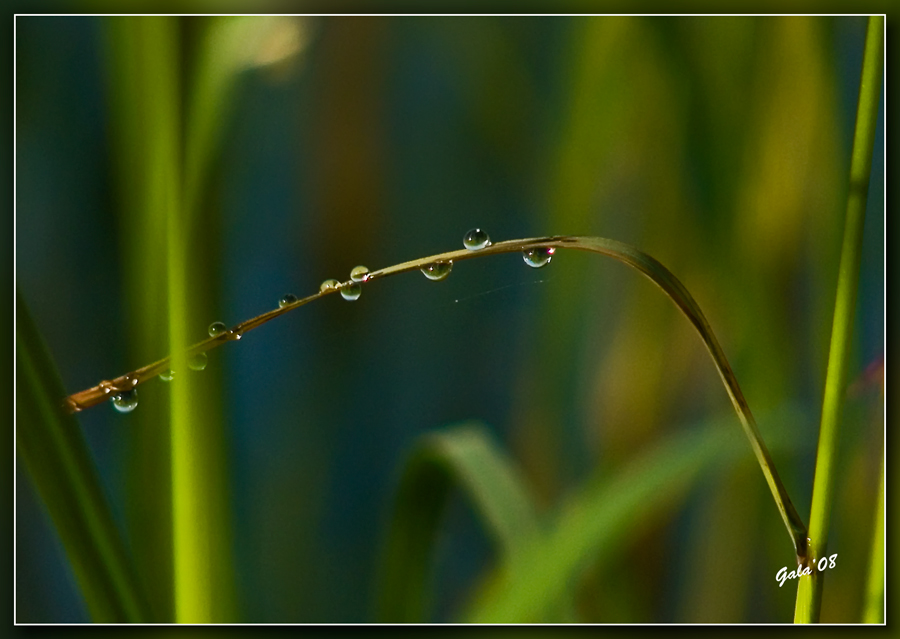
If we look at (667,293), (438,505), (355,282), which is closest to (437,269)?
(355,282)

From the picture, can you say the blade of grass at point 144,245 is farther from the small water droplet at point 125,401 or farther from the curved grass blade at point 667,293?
the curved grass blade at point 667,293

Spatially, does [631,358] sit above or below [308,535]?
above

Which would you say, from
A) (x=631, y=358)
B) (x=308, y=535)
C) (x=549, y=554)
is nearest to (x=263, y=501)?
(x=308, y=535)

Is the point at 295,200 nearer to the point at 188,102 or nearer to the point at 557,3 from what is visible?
the point at 188,102

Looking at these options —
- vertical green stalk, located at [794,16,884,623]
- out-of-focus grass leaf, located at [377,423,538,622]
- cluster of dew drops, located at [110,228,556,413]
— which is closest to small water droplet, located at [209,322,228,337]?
cluster of dew drops, located at [110,228,556,413]

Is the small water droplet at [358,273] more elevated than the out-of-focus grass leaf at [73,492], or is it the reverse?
the small water droplet at [358,273]

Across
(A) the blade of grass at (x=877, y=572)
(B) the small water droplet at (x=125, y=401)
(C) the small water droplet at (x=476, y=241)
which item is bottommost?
(A) the blade of grass at (x=877, y=572)

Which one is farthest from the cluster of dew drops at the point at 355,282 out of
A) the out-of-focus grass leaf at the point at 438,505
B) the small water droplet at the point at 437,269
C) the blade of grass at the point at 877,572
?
the blade of grass at the point at 877,572
